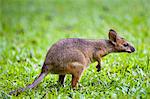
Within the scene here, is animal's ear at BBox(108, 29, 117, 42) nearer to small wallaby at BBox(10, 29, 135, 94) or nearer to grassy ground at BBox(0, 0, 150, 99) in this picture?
small wallaby at BBox(10, 29, 135, 94)

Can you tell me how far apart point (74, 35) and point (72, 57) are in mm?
5387

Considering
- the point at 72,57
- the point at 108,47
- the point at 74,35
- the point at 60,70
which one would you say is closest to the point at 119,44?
the point at 108,47

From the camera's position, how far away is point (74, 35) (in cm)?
1171

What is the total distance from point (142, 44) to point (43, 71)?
4287 millimetres

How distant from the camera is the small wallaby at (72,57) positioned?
6.30 meters

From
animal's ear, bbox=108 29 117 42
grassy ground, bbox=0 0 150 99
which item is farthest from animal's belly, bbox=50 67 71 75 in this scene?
animal's ear, bbox=108 29 117 42

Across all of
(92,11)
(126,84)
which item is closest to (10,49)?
(126,84)

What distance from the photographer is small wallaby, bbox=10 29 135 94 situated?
6297mm

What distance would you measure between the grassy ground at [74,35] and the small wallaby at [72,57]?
0.82ft

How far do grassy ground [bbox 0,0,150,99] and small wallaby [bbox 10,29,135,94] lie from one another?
249 millimetres

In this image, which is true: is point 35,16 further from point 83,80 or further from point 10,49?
point 83,80

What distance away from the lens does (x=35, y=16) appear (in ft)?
52.2

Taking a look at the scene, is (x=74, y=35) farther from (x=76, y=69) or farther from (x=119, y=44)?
(x=76, y=69)

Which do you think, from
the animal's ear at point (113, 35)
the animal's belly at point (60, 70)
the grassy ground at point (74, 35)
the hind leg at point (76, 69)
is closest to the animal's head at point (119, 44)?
the animal's ear at point (113, 35)
